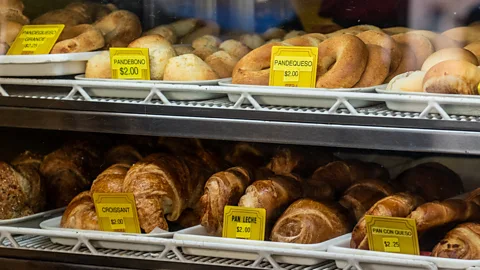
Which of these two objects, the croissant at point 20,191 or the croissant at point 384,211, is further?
the croissant at point 20,191

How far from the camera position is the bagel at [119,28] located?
2434 millimetres

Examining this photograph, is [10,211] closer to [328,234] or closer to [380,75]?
[328,234]

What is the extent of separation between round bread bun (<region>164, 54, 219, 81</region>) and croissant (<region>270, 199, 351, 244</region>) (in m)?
0.41

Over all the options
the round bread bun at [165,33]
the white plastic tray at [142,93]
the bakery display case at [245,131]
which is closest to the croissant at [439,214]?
the bakery display case at [245,131]

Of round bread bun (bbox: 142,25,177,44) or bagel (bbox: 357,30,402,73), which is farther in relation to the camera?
round bread bun (bbox: 142,25,177,44)

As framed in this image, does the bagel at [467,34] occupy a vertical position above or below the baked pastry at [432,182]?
above

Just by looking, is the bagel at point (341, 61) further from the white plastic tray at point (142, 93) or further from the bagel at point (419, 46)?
the white plastic tray at point (142, 93)

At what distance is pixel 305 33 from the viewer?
2.31 metres

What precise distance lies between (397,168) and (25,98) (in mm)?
1035

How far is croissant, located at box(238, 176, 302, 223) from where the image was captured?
2.15 meters

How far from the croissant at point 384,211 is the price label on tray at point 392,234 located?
0.02 m

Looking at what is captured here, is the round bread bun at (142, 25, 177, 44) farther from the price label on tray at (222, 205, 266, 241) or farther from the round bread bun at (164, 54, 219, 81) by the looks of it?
the price label on tray at (222, 205, 266, 241)

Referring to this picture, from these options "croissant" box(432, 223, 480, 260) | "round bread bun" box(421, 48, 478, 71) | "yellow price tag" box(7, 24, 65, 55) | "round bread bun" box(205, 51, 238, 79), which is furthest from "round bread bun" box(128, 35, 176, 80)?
"croissant" box(432, 223, 480, 260)

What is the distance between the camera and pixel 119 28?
2.45 metres
